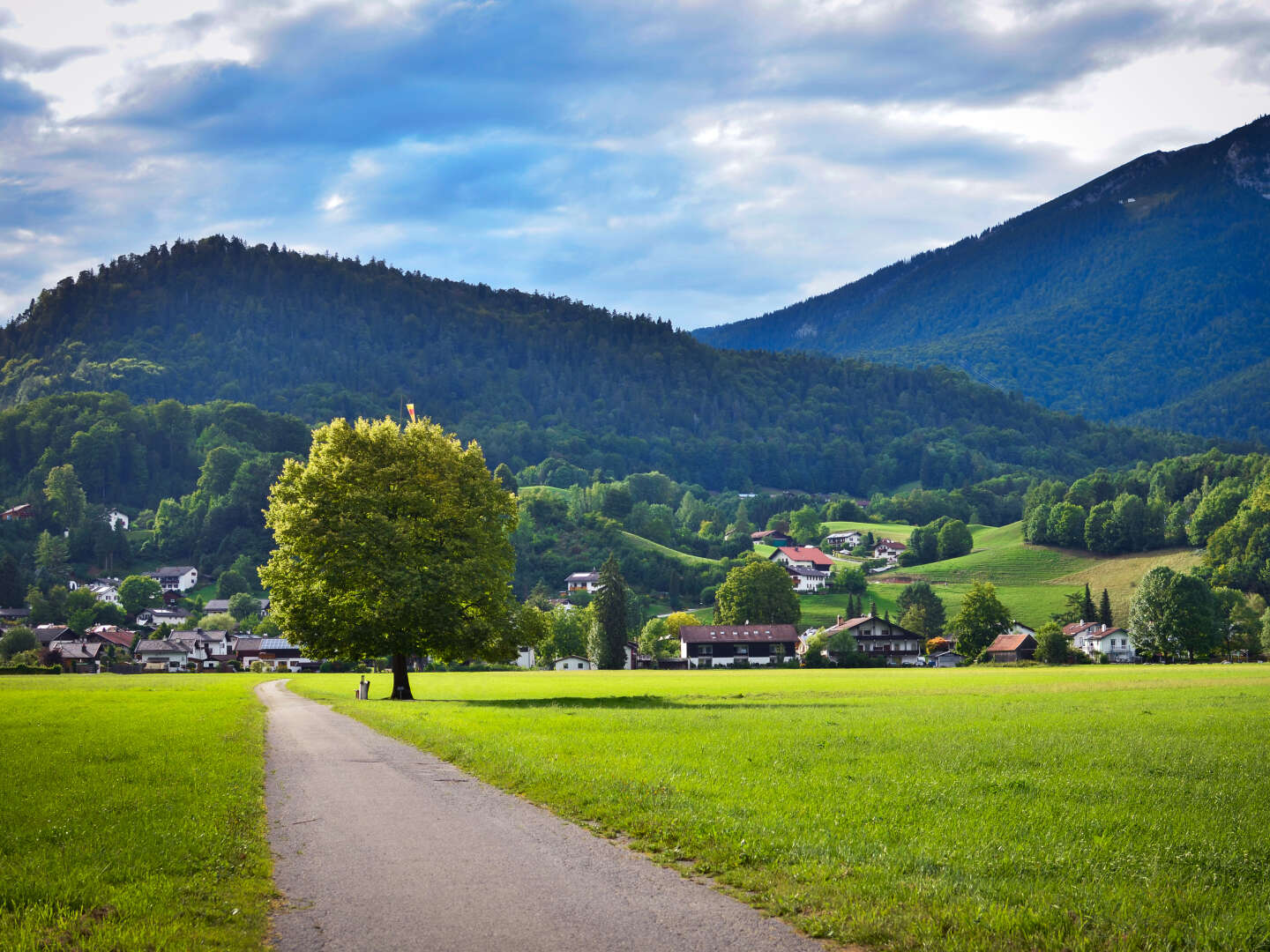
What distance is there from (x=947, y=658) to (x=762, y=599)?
1119 inches

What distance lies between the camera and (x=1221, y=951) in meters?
10.4

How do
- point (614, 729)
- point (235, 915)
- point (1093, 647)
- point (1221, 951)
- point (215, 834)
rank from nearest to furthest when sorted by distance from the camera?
1. point (1221, 951)
2. point (235, 915)
3. point (215, 834)
4. point (614, 729)
5. point (1093, 647)

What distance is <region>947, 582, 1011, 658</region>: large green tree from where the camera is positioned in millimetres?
142500

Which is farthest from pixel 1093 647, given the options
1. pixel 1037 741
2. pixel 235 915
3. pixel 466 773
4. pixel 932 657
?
pixel 235 915

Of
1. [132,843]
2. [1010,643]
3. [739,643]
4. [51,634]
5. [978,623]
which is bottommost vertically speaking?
[1010,643]

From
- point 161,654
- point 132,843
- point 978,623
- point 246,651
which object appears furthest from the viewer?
point 246,651

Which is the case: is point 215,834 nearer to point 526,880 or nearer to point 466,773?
point 526,880

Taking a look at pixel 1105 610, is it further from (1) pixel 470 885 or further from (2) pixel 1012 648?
(1) pixel 470 885

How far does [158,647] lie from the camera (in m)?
171

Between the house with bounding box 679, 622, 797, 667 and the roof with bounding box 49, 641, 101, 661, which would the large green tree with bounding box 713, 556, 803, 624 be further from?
the roof with bounding box 49, 641, 101, 661

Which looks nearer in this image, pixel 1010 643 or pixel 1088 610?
pixel 1010 643

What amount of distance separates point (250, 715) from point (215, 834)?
91.9 feet

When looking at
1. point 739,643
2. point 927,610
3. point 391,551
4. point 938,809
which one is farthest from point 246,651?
point 938,809

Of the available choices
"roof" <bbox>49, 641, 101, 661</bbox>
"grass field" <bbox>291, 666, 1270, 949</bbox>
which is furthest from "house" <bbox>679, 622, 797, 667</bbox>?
"grass field" <bbox>291, 666, 1270, 949</bbox>
